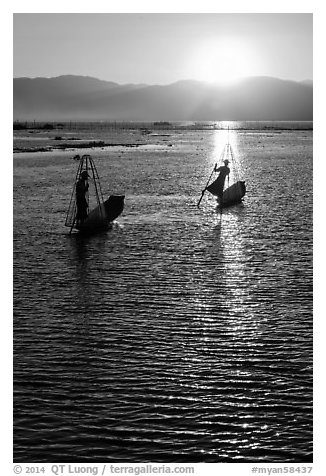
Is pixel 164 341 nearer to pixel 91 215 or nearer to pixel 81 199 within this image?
pixel 81 199

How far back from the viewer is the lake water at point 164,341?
16.8 metres

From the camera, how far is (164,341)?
2248 cm

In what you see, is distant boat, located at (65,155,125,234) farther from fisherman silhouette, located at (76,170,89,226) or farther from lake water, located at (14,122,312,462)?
lake water, located at (14,122,312,462)

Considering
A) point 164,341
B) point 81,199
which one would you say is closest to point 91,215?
point 81,199

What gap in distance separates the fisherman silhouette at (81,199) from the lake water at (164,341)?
50.0 inches

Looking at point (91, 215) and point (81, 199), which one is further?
point (91, 215)

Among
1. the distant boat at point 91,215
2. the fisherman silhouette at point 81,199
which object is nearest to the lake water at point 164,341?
the distant boat at point 91,215

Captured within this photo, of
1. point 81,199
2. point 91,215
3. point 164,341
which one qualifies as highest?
point 81,199

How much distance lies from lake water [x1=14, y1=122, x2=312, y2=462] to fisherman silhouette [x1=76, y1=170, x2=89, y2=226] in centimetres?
127

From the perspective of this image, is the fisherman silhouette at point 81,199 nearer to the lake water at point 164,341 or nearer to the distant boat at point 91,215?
the distant boat at point 91,215

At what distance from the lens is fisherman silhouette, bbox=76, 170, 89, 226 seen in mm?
40812

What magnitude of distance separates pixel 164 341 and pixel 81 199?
2075cm

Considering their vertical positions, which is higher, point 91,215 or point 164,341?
point 91,215

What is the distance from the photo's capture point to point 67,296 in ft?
91.6
